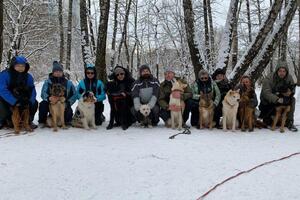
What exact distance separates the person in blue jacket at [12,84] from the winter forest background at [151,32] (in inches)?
54.2

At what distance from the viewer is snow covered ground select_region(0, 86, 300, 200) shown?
153 inches

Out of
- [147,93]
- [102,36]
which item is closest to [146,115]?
[147,93]

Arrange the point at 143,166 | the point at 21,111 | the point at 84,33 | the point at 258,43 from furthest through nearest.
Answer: the point at 84,33 → the point at 258,43 → the point at 21,111 → the point at 143,166

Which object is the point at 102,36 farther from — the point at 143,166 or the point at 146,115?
the point at 143,166

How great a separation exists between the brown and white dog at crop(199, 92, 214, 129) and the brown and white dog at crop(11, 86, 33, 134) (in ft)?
10.6

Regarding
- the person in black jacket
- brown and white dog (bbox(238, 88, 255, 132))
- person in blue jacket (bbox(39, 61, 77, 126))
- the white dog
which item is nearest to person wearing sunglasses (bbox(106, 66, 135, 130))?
the white dog

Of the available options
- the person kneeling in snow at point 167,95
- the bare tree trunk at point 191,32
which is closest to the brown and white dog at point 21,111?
the person kneeling in snow at point 167,95

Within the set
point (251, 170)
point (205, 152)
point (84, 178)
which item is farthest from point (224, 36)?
point (84, 178)

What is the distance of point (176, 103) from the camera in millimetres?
6980

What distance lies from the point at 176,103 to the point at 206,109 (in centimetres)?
61

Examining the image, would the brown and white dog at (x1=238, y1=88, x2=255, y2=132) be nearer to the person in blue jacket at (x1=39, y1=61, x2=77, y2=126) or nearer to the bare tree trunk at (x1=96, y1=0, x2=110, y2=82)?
the person in blue jacket at (x1=39, y1=61, x2=77, y2=126)

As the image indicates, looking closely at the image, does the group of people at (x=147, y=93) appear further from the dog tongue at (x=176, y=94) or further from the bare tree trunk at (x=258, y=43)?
the bare tree trunk at (x=258, y=43)

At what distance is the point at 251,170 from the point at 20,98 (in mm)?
Answer: 4229

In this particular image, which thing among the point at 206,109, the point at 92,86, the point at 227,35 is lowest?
the point at 206,109
